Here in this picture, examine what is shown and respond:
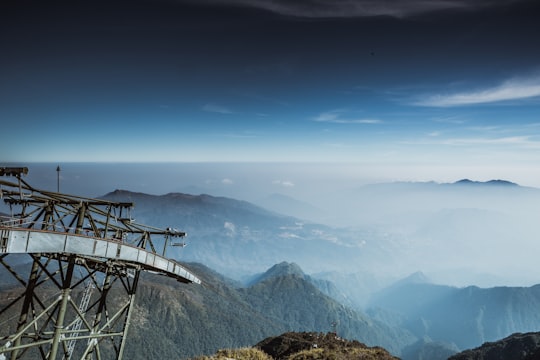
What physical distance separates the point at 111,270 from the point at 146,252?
3279 mm

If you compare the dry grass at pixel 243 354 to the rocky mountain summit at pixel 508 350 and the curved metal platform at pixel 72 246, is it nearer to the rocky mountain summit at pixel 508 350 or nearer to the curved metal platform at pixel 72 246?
the curved metal platform at pixel 72 246

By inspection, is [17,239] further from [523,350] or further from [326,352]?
[523,350]

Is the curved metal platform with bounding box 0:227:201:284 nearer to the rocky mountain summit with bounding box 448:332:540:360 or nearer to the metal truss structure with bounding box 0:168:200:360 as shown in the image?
the metal truss structure with bounding box 0:168:200:360

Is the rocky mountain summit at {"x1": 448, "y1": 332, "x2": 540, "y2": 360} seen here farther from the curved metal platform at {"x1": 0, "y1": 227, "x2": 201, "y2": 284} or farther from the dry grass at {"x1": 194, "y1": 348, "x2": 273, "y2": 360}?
the curved metal platform at {"x1": 0, "y1": 227, "x2": 201, "y2": 284}

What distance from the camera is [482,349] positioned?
163500 millimetres

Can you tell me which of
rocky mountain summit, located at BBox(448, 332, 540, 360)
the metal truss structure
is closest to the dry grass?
the metal truss structure

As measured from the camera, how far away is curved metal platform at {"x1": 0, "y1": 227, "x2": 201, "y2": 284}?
1725cm

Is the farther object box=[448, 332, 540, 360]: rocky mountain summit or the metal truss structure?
box=[448, 332, 540, 360]: rocky mountain summit

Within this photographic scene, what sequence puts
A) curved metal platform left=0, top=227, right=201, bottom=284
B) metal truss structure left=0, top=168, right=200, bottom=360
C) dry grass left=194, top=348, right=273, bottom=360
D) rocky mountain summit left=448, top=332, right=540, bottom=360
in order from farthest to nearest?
1. rocky mountain summit left=448, top=332, right=540, bottom=360
2. dry grass left=194, top=348, right=273, bottom=360
3. metal truss structure left=0, top=168, right=200, bottom=360
4. curved metal platform left=0, top=227, right=201, bottom=284

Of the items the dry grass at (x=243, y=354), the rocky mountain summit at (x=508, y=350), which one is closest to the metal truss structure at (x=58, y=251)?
the dry grass at (x=243, y=354)

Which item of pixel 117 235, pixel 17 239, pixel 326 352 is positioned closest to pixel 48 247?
pixel 17 239

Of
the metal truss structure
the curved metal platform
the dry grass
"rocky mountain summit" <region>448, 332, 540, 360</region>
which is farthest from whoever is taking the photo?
"rocky mountain summit" <region>448, 332, 540, 360</region>

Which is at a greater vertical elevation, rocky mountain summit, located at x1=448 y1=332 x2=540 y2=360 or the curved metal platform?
the curved metal platform

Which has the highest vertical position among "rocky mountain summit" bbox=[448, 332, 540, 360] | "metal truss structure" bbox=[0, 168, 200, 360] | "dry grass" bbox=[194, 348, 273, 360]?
"metal truss structure" bbox=[0, 168, 200, 360]
